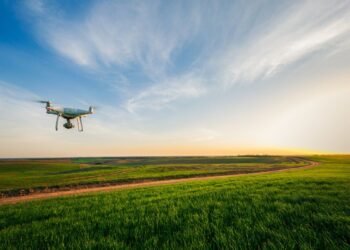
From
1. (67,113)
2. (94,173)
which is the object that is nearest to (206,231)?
(67,113)

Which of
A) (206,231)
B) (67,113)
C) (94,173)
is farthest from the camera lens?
(94,173)

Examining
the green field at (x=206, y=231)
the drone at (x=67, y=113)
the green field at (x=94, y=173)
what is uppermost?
the drone at (x=67, y=113)

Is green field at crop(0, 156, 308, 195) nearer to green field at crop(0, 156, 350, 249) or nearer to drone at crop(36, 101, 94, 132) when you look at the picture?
drone at crop(36, 101, 94, 132)

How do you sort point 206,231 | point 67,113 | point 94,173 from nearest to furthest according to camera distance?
1. point 206,231
2. point 67,113
3. point 94,173

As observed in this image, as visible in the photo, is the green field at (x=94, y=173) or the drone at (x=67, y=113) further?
the green field at (x=94, y=173)

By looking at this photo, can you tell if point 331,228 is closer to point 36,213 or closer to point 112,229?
point 112,229

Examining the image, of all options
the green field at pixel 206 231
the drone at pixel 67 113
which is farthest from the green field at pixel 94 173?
the green field at pixel 206 231

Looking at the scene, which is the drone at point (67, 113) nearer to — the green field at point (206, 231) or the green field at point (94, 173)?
the green field at point (206, 231)

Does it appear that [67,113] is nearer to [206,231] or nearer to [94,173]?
[206,231]

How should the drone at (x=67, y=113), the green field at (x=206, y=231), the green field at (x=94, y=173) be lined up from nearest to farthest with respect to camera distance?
the green field at (x=206, y=231), the drone at (x=67, y=113), the green field at (x=94, y=173)

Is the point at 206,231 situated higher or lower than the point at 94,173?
higher

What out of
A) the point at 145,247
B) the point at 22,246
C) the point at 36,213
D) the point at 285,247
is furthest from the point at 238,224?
the point at 36,213
